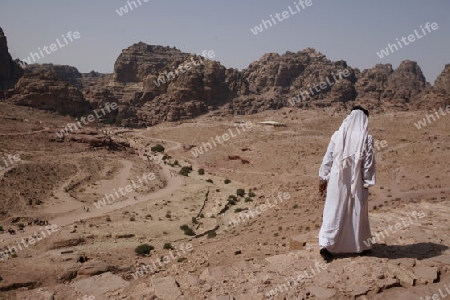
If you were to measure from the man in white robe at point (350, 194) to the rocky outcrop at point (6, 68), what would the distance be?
88814mm

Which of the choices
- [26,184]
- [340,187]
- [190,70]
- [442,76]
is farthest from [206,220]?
[442,76]

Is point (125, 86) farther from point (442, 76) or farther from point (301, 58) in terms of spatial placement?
point (442, 76)

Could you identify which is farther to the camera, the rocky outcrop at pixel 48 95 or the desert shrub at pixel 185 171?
the rocky outcrop at pixel 48 95

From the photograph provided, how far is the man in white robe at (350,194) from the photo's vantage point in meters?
5.60

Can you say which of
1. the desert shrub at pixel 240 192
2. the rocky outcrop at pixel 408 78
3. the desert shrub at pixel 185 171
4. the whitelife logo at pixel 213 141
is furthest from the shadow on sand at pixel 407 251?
the rocky outcrop at pixel 408 78

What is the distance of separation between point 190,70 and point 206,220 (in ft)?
227

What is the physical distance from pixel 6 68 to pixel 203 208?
8082 centimetres

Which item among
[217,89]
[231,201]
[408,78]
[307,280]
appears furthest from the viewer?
[408,78]

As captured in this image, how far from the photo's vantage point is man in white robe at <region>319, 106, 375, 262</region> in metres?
5.60

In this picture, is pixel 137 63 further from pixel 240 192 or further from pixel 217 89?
pixel 240 192

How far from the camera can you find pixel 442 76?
8238 cm

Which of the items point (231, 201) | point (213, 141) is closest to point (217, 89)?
point (213, 141)

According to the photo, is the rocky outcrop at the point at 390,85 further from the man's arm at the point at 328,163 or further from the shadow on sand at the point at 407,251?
the man's arm at the point at 328,163

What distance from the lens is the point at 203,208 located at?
21094 mm
